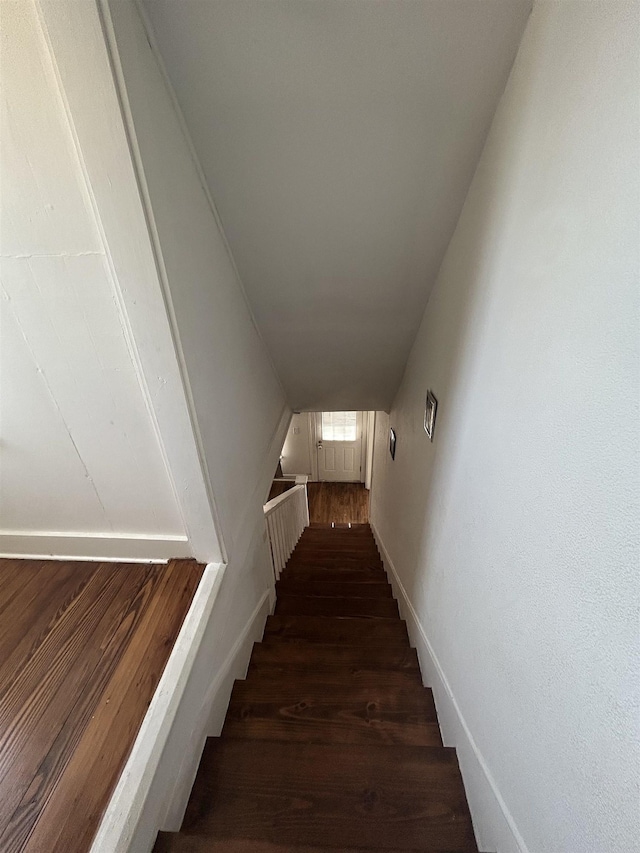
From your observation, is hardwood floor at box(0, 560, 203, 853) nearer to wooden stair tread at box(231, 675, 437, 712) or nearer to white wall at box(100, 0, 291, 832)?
white wall at box(100, 0, 291, 832)

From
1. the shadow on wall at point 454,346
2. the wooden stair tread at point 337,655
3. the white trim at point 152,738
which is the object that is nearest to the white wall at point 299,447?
the shadow on wall at point 454,346

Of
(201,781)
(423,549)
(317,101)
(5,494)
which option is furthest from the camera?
(423,549)

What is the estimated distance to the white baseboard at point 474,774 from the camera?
2.84 ft

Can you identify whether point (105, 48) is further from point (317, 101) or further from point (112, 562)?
point (112, 562)

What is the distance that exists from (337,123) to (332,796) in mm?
2107

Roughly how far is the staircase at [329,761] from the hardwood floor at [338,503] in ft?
12.6

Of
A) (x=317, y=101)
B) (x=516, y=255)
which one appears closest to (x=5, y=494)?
(x=317, y=101)

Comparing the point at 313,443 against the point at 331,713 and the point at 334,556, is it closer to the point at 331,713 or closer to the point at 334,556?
the point at 334,556

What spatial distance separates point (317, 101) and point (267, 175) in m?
0.28

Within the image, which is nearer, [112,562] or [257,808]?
[257,808]

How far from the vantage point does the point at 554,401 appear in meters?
0.66

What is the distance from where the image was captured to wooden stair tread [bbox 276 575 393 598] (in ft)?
9.12

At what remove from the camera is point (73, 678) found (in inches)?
41.6

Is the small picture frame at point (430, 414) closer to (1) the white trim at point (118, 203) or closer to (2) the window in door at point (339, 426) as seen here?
(1) the white trim at point (118, 203)
